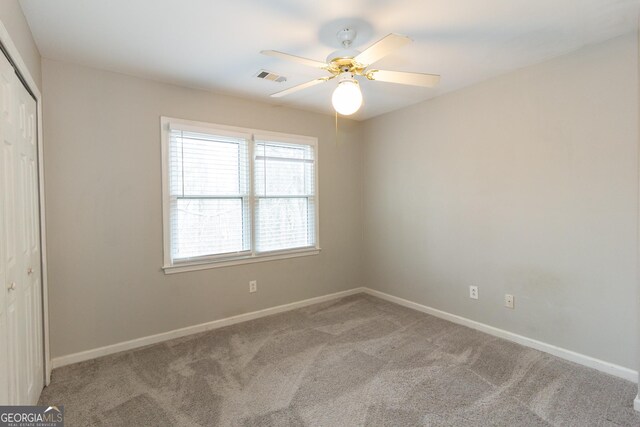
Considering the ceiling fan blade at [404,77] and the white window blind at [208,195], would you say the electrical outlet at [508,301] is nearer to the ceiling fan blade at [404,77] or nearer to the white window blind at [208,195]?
the ceiling fan blade at [404,77]

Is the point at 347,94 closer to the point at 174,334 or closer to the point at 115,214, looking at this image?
the point at 115,214

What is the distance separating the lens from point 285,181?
3818 millimetres

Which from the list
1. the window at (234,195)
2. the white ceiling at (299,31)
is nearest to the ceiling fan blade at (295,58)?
the white ceiling at (299,31)

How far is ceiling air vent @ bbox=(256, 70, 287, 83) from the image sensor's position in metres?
2.82

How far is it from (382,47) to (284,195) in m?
2.32

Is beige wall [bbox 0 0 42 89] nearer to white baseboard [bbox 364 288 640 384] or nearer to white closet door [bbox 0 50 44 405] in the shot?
white closet door [bbox 0 50 44 405]

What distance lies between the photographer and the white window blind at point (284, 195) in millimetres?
3637

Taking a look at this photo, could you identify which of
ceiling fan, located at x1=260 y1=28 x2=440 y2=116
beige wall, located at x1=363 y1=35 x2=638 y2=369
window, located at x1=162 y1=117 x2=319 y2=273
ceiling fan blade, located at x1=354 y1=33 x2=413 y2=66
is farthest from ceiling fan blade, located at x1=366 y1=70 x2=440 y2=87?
window, located at x1=162 y1=117 x2=319 y2=273

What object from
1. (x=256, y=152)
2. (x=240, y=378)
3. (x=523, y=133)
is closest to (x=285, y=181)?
(x=256, y=152)

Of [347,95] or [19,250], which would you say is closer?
[19,250]

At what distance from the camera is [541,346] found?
2.71 metres

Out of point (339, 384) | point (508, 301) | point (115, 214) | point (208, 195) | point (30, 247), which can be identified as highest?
point (208, 195)

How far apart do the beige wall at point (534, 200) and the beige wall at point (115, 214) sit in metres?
1.98

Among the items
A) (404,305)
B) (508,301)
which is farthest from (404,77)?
(404,305)
